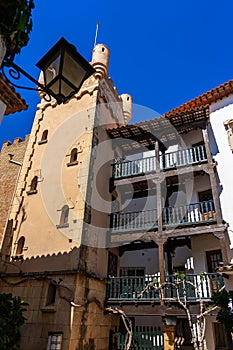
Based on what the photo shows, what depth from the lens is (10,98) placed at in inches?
251

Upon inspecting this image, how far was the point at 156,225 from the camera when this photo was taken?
13.4m

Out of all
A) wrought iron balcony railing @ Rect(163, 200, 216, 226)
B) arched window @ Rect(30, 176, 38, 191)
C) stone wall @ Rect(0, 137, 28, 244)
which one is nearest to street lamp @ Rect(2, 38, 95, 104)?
wrought iron balcony railing @ Rect(163, 200, 216, 226)

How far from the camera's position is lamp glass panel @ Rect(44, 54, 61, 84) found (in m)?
3.36

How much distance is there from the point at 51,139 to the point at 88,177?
14.2 feet

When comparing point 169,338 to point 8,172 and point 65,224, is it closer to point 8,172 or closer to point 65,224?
point 65,224

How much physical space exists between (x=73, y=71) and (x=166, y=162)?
40.7 ft

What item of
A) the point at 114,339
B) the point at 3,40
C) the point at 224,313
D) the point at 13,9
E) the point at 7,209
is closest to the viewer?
the point at 13,9

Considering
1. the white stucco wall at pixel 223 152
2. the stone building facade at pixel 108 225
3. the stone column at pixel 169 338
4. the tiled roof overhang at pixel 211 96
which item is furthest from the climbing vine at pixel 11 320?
the tiled roof overhang at pixel 211 96

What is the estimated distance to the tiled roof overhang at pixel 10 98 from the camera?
6068mm

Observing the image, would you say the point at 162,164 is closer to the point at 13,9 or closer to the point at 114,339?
the point at 114,339

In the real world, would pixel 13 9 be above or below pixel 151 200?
below

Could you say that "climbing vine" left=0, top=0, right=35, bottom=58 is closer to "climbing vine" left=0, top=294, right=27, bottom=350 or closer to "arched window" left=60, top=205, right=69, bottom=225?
"climbing vine" left=0, top=294, right=27, bottom=350

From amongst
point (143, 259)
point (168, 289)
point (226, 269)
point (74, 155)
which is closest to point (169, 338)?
point (168, 289)

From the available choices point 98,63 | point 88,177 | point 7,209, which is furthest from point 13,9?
point 98,63
